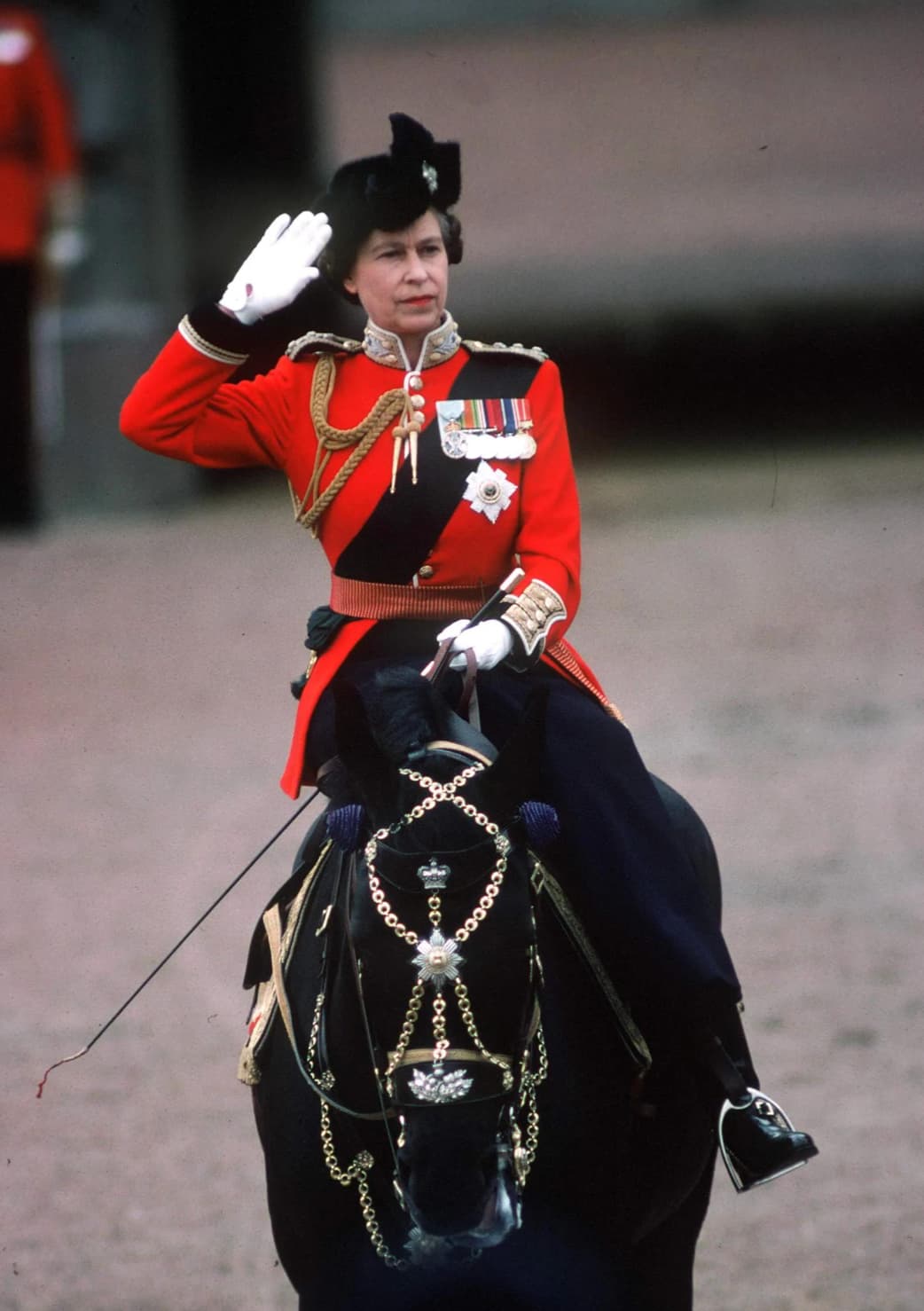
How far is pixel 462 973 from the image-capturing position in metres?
2.46

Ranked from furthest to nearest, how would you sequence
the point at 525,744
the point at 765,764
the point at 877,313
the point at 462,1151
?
the point at 877,313
the point at 765,764
the point at 525,744
the point at 462,1151

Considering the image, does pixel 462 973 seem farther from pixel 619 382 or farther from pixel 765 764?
pixel 619 382

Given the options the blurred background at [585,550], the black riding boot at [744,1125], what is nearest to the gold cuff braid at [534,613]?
the black riding boot at [744,1125]

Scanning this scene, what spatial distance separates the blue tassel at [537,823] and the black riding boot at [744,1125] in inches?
25.7

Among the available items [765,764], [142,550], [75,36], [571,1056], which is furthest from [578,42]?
[571,1056]

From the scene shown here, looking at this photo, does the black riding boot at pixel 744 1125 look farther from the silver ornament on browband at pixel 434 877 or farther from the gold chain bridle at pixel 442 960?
the silver ornament on browband at pixel 434 877

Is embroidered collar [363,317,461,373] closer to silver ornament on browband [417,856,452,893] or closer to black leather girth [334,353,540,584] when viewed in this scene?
black leather girth [334,353,540,584]

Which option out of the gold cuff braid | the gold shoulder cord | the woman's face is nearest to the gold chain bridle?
the gold cuff braid

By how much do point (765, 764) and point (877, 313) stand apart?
744 cm

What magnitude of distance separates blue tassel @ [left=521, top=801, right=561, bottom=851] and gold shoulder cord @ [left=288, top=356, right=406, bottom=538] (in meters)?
0.63

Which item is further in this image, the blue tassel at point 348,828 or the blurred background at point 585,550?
the blurred background at point 585,550

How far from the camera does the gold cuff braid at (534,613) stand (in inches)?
112

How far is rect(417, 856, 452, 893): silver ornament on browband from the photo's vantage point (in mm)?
2473

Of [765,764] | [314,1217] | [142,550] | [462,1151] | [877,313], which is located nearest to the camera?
[462,1151]
